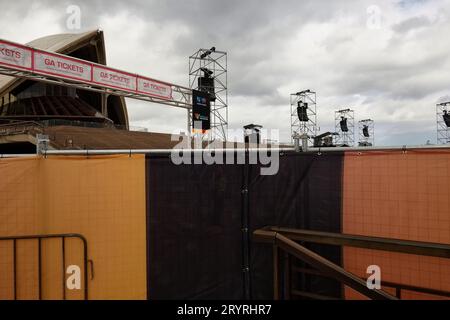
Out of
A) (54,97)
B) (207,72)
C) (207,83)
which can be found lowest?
(207,83)

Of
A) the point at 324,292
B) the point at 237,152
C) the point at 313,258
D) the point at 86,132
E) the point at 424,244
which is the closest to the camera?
the point at 424,244

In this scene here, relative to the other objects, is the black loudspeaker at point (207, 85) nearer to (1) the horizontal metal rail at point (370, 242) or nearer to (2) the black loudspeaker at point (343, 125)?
(1) the horizontal metal rail at point (370, 242)

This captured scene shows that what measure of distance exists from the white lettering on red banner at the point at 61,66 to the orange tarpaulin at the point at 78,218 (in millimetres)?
15948

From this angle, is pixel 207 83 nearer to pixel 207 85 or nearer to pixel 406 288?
pixel 207 85

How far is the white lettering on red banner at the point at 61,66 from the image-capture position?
16.6 metres

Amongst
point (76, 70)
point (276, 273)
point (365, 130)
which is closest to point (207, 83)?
point (76, 70)

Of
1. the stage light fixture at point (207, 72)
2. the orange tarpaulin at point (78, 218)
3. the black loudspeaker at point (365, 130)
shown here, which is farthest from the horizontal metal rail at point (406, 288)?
the black loudspeaker at point (365, 130)

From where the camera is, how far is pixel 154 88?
22625 millimetres

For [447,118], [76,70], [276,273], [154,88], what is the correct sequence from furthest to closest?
[447,118] < [154,88] < [76,70] < [276,273]

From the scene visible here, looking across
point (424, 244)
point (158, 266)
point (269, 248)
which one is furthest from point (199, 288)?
point (424, 244)

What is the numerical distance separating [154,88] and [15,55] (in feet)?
29.7

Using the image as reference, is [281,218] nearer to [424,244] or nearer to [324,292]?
[324,292]

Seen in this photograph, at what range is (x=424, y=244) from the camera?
307cm

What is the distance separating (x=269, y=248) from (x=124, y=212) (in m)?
1.99
